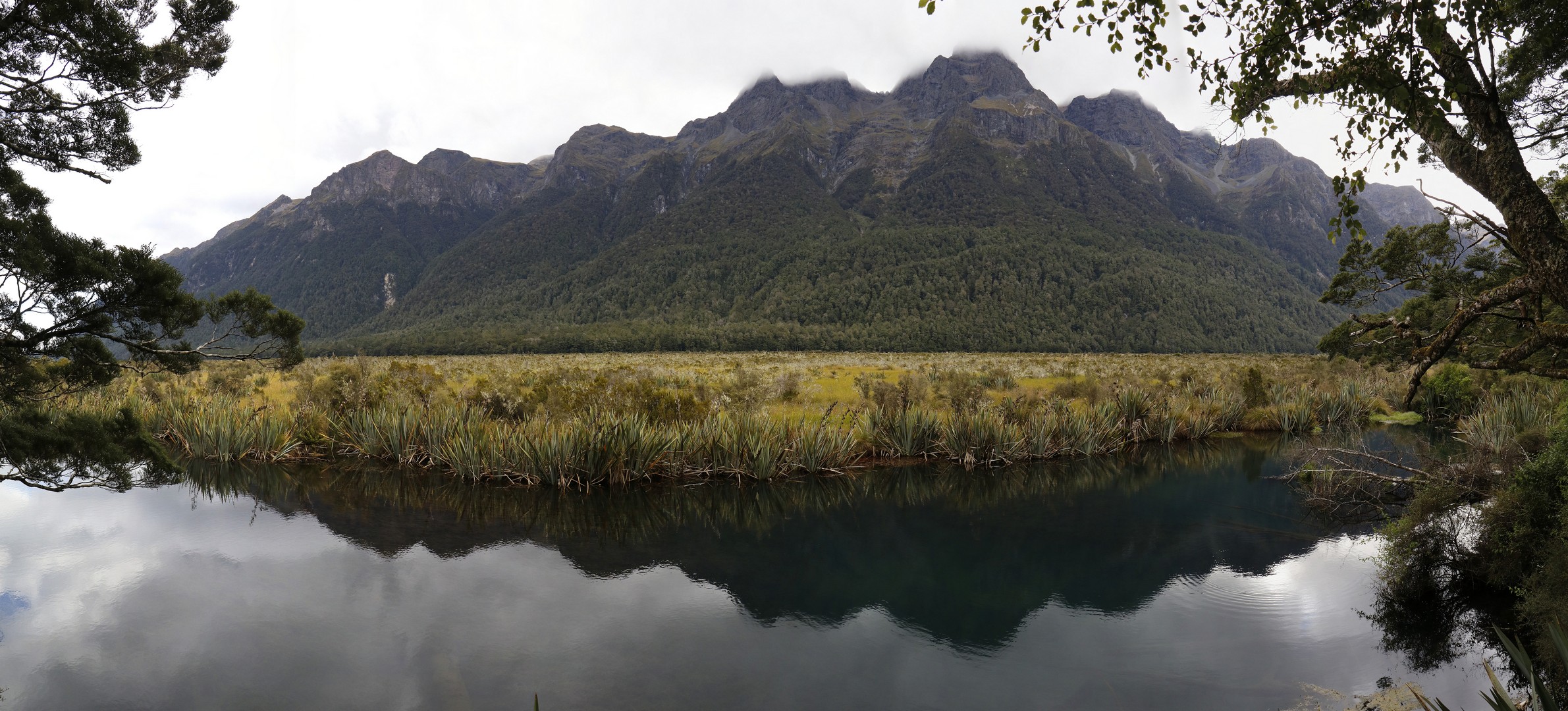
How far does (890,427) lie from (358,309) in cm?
19409

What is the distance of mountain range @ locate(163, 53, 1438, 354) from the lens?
99188 millimetres

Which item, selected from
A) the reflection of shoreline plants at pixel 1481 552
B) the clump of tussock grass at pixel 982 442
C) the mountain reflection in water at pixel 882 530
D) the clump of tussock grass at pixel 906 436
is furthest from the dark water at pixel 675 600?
the clump of tussock grass at pixel 906 436

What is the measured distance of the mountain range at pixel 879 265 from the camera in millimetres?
99188

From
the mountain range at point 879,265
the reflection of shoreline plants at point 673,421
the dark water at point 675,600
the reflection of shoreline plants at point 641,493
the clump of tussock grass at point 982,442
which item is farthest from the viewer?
the mountain range at point 879,265

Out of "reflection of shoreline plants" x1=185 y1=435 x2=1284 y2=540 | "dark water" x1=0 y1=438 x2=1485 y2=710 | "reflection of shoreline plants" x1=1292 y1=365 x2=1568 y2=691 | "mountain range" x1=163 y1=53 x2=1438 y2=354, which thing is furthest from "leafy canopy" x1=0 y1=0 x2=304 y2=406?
"mountain range" x1=163 y1=53 x2=1438 y2=354

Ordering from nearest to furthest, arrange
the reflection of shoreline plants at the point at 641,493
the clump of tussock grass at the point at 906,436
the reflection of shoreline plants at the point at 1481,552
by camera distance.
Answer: the reflection of shoreline plants at the point at 1481,552 < the reflection of shoreline plants at the point at 641,493 < the clump of tussock grass at the point at 906,436

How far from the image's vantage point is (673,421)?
45.0 feet

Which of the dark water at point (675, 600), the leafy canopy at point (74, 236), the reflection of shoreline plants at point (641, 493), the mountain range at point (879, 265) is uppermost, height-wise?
the mountain range at point (879, 265)

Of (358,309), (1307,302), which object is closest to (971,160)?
(1307,302)

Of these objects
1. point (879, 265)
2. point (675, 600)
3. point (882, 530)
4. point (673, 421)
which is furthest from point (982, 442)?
point (879, 265)

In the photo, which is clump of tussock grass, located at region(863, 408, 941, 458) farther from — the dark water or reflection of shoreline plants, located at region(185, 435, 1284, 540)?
the dark water

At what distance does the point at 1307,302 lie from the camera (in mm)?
124500

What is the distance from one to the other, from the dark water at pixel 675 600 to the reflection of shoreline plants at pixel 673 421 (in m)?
0.95

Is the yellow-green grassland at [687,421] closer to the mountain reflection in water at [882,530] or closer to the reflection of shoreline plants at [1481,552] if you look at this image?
the mountain reflection in water at [882,530]
